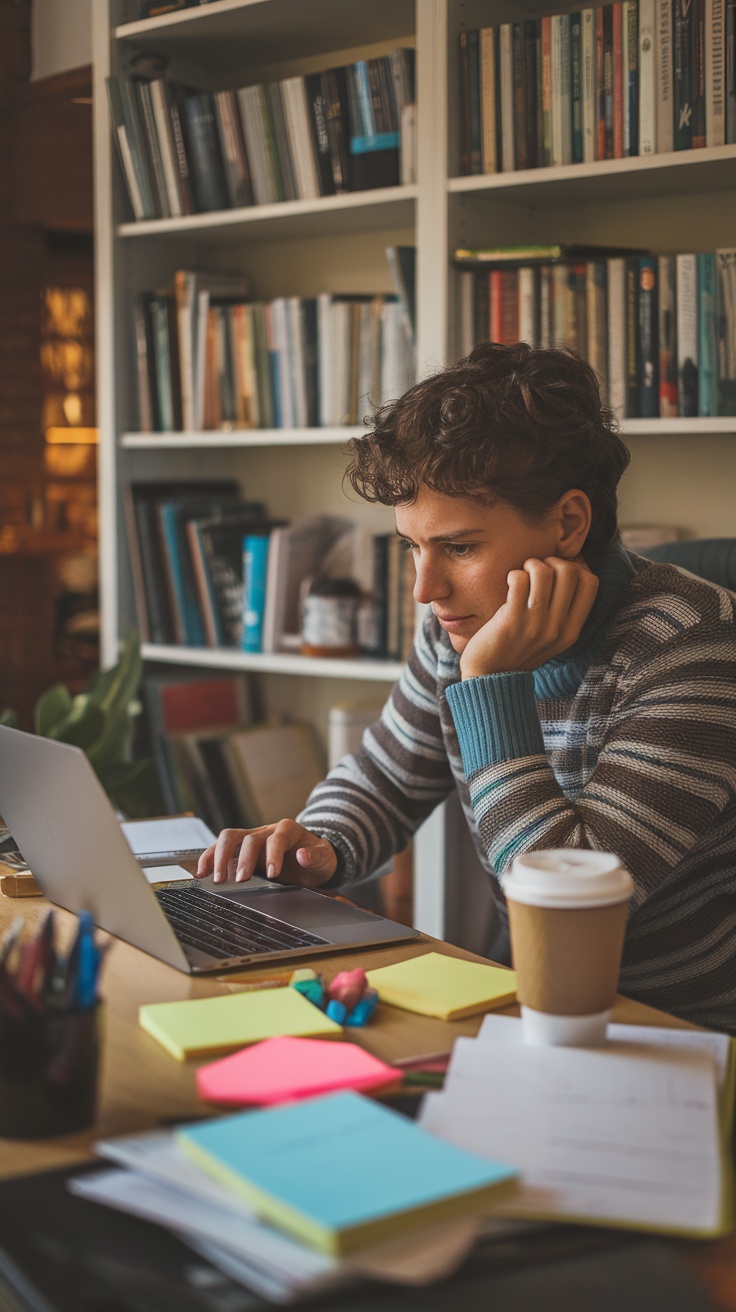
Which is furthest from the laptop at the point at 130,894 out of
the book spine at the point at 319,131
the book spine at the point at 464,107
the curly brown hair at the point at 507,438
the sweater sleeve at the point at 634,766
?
the book spine at the point at 319,131

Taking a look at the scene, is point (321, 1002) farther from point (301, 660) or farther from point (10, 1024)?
point (301, 660)

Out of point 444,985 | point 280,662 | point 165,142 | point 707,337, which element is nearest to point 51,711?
point 280,662

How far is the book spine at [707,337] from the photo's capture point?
6.91ft

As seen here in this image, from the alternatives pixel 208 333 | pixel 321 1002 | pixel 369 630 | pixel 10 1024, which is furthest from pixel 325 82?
pixel 10 1024

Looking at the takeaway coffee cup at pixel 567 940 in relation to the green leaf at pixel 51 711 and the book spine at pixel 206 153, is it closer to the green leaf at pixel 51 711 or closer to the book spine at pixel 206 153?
the green leaf at pixel 51 711

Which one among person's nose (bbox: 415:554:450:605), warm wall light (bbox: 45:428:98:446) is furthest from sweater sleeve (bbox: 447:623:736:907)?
warm wall light (bbox: 45:428:98:446)

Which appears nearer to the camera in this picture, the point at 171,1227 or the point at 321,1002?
the point at 171,1227

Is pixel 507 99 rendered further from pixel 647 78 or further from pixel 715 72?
pixel 715 72

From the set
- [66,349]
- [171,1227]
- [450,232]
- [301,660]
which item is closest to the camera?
[171,1227]

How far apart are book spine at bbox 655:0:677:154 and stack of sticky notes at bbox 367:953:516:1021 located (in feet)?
4.95

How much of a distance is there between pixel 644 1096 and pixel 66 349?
433 centimetres

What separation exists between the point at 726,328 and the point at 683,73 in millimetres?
397

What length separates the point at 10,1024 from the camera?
0.76m

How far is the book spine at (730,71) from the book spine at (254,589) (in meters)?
1.21
